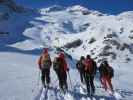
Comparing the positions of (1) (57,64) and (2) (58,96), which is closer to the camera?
(2) (58,96)

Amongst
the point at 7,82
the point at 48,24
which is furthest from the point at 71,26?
the point at 7,82

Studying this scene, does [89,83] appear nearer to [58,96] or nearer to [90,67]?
[90,67]

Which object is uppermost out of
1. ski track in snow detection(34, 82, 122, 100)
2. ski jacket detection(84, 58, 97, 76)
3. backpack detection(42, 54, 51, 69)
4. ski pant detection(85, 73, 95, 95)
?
backpack detection(42, 54, 51, 69)

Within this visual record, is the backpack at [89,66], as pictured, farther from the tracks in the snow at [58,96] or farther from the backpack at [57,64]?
the backpack at [57,64]

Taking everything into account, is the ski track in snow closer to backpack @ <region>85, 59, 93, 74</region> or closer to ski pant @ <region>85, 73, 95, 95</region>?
ski pant @ <region>85, 73, 95, 95</region>

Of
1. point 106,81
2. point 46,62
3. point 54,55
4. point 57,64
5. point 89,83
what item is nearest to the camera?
point 57,64

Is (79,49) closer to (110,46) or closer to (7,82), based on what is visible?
(110,46)

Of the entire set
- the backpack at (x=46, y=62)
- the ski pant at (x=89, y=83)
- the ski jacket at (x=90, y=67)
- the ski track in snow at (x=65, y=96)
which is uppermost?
the backpack at (x=46, y=62)

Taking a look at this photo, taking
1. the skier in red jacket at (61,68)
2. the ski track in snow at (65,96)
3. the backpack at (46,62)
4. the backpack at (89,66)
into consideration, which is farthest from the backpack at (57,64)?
the backpack at (89,66)

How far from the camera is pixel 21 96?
49.4ft

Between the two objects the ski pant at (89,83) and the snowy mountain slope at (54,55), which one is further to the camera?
the snowy mountain slope at (54,55)

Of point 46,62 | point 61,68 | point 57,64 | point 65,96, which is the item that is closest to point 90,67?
point 61,68

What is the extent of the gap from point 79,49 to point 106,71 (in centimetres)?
8446

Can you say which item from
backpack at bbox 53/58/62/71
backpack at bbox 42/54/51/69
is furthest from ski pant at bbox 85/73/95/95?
backpack at bbox 42/54/51/69
